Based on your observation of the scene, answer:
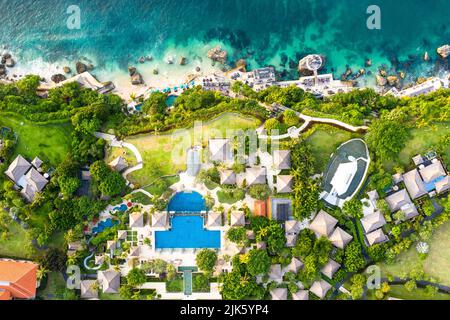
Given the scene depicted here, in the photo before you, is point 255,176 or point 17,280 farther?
point 255,176

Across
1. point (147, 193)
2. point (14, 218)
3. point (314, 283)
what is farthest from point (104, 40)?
point (314, 283)

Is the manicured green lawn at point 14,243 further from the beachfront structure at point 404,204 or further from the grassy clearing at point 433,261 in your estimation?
the beachfront structure at point 404,204

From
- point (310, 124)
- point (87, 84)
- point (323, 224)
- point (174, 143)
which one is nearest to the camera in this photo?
point (323, 224)

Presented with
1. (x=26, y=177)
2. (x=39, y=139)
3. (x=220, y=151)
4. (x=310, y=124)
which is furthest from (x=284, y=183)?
(x=26, y=177)

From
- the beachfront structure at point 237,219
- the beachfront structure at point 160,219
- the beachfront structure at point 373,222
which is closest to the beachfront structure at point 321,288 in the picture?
the beachfront structure at point 373,222

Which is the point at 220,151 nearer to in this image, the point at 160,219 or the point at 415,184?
the point at 160,219

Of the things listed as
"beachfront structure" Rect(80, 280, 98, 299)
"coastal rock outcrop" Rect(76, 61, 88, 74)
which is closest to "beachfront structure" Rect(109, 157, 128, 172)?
"beachfront structure" Rect(80, 280, 98, 299)

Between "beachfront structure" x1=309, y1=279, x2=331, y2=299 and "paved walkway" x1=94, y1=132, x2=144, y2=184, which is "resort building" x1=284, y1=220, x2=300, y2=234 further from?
"paved walkway" x1=94, y1=132, x2=144, y2=184
